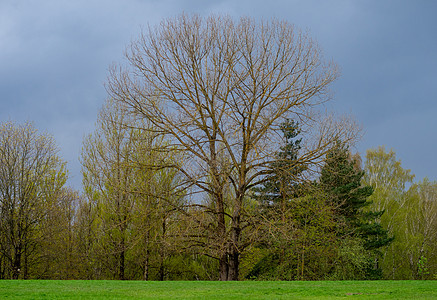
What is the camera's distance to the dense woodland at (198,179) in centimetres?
1827

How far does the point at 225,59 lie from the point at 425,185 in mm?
30886

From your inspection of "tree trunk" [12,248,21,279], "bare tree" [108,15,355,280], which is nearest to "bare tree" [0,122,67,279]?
"tree trunk" [12,248,21,279]

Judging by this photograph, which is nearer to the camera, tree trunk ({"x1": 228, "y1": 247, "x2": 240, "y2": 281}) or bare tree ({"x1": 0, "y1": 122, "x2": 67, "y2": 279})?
tree trunk ({"x1": 228, "y1": 247, "x2": 240, "y2": 281})

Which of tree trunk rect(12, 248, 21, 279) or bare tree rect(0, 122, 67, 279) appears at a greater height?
bare tree rect(0, 122, 67, 279)

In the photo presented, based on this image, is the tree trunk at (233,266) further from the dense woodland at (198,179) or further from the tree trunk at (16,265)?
the tree trunk at (16,265)

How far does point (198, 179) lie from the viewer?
1827 cm

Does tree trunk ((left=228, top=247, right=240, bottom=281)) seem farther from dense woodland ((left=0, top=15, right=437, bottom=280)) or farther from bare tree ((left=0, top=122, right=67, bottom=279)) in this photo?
bare tree ((left=0, top=122, right=67, bottom=279))

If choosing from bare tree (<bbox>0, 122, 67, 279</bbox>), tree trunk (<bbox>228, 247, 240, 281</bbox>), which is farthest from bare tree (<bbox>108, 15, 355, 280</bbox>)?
bare tree (<bbox>0, 122, 67, 279</bbox>)

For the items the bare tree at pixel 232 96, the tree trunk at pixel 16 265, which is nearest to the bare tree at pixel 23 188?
the tree trunk at pixel 16 265

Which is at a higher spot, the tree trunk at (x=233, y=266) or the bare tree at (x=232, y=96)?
the bare tree at (x=232, y=96)

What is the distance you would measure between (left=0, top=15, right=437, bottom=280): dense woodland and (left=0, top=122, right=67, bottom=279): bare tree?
66 millimetres

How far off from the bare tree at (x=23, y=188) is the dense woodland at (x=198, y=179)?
0.22ft

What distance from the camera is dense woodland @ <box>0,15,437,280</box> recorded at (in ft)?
59.9

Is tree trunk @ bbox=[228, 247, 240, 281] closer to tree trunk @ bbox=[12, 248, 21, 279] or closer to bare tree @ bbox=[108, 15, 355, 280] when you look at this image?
bare tree @ bbox=[108, 15, 355, 280]
